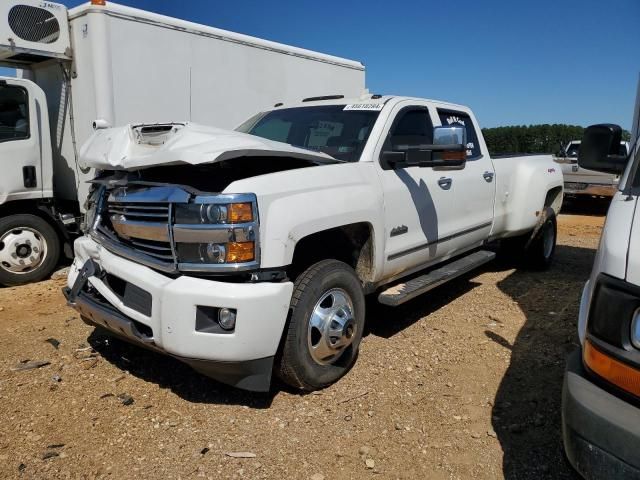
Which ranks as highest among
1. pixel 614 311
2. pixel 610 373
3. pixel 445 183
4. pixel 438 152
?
pixel 438 152

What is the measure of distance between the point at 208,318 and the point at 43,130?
485 centimetres

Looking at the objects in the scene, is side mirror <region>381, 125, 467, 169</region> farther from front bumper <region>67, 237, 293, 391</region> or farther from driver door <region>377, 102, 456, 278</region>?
front bumper <region>67, 237, 293, 391</region>

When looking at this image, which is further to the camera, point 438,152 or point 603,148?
point 438,152

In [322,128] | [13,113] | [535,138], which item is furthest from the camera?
[535,138]

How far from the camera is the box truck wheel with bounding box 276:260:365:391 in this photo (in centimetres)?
322

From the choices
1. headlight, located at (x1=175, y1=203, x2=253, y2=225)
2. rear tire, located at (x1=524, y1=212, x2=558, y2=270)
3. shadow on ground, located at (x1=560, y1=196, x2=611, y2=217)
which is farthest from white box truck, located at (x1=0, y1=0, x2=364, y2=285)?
shadow on ground, located at (x1=560, y1=196, x2=611, y2=217)

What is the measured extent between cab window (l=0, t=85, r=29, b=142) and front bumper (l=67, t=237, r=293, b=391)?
4.17 meters

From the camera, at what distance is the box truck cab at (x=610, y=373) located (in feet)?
6.03

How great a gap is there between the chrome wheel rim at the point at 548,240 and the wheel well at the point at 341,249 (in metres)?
3.68

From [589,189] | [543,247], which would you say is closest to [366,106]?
[543,247]

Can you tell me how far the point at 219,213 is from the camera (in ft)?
9.36

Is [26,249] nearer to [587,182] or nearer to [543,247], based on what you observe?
A: [543,247]

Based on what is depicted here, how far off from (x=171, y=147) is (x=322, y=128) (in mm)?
1770

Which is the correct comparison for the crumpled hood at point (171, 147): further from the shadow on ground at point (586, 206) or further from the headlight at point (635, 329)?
the shadow on ground at point (586, 206)
